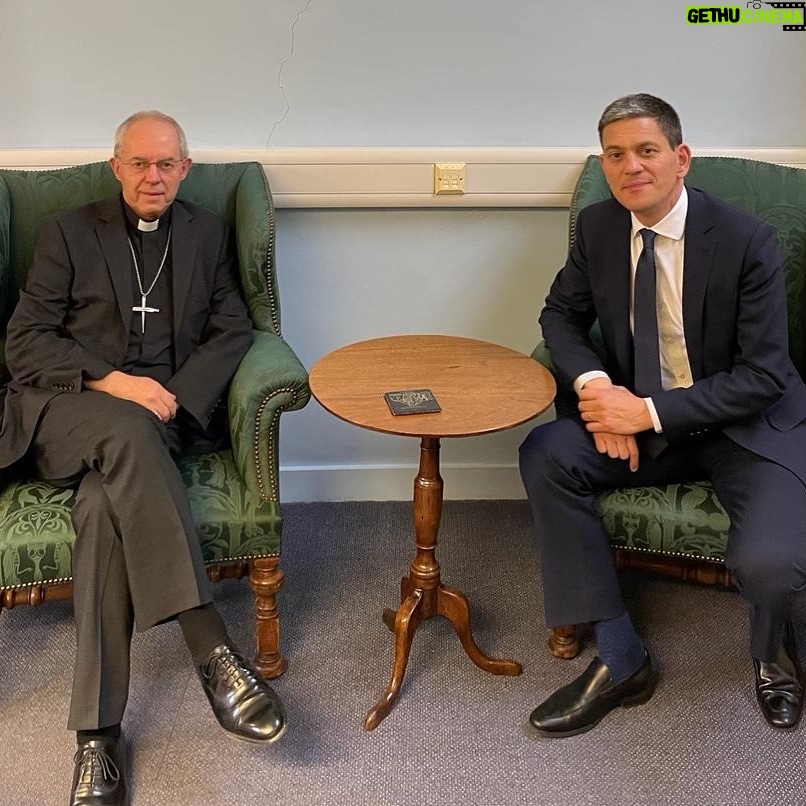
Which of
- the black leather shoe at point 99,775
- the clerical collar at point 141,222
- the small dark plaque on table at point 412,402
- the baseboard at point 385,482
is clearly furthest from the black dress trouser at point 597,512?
the clerical collar at point 141,222

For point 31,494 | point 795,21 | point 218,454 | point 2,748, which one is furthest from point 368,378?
point 795,21

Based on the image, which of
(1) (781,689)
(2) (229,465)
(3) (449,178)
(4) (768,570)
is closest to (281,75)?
(3) (449,178)

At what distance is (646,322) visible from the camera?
6.77 ft

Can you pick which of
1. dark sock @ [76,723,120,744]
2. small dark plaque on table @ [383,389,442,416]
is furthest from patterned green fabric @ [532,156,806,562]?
dark sock @ [76,723,120,744]


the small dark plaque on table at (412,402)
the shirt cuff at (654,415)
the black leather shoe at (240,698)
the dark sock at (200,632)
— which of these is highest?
the small dark plaque on table at (412,402)

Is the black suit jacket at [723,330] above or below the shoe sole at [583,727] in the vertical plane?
above

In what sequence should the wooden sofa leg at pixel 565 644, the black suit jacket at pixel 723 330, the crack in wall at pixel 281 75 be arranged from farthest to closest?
the crack in wall at pixel 281 75, the wooden sofa leg at pixel 565 644, the black suit jacket at pixel 723 330

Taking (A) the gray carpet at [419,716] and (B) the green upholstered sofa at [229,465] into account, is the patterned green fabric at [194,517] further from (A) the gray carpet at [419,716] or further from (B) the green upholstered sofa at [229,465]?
(A) the gray carpet at [419,716]

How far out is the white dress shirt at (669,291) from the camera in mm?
2035

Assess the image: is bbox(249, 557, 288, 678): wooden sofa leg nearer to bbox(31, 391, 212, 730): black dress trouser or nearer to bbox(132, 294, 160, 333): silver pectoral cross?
bbox(31, 391, 212, 730): black dress trouser

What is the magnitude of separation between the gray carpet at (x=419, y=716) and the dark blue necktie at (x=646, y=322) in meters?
0.67

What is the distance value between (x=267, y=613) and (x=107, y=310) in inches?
32.2

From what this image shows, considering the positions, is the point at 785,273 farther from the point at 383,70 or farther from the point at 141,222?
the point at 141,222

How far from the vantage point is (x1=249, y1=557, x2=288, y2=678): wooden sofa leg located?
6.68 ft
